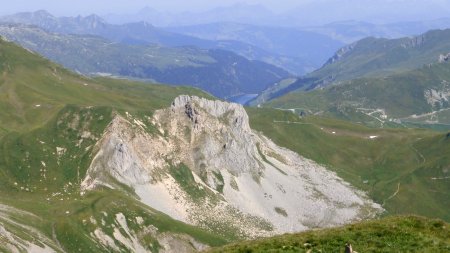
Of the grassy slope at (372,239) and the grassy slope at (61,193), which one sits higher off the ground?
the grassy slope at (372,239)

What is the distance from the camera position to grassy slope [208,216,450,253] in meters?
47.5

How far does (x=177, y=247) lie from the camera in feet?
524

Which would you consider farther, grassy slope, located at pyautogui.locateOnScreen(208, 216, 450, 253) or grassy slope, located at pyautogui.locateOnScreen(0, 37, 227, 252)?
grassy slope, located at pyautogui.locateOnScreen(0, 37, 227, 252)

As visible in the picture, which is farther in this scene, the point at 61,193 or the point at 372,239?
the point at 61,193

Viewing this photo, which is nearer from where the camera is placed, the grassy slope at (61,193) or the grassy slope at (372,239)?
the grassy slope at (372,239)

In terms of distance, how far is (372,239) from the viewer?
49500mm

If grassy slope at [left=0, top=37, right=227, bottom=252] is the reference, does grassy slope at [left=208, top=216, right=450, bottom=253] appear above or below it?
above

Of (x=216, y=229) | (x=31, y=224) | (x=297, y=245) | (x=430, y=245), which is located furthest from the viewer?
(x=216, y=229)

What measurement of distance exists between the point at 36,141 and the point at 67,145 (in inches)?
430

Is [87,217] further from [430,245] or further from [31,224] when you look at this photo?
[430,245]

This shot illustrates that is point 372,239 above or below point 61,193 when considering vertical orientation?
above

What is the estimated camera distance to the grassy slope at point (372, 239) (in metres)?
47.5

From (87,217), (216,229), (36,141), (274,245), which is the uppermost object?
(274,245)

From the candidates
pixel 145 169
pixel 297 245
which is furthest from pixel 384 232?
pixel 145 169
